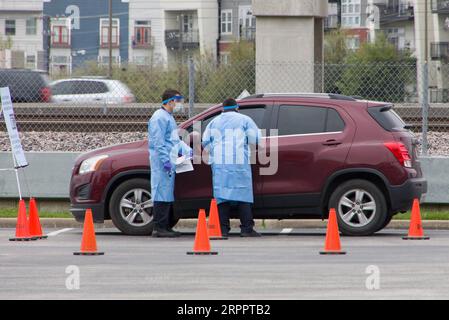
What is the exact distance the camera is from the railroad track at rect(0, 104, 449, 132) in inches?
935

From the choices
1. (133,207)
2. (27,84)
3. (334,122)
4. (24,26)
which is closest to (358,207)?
(334,122)

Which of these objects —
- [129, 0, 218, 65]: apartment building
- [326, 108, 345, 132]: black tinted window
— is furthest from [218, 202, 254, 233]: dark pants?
[129, 0, 218, 65]: apartment building

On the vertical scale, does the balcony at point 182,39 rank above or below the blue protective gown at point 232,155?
above

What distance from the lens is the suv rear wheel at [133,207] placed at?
52.0 feet

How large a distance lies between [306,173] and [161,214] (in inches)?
71.4

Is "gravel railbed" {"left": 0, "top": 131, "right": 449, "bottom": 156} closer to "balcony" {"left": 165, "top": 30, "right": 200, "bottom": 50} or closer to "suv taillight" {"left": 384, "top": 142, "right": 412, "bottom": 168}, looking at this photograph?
"suv taillight" {"left": 384, "top": 142, "right": 412, "bottom": 168}

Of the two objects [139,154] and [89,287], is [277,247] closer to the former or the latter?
[139,154]

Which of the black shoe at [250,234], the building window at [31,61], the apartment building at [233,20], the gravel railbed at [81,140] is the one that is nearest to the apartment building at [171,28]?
the apartment building at [233,20]

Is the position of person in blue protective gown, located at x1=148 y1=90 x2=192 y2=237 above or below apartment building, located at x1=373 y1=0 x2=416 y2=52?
below

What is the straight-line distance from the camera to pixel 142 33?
83.9 metres

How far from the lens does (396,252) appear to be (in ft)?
44.7

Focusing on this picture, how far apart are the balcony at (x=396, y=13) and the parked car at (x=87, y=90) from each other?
33.7 meters

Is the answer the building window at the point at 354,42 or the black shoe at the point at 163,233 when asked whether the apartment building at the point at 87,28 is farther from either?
the black shoe at the point at 163,233

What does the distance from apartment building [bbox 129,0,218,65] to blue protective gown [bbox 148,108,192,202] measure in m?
61.1
